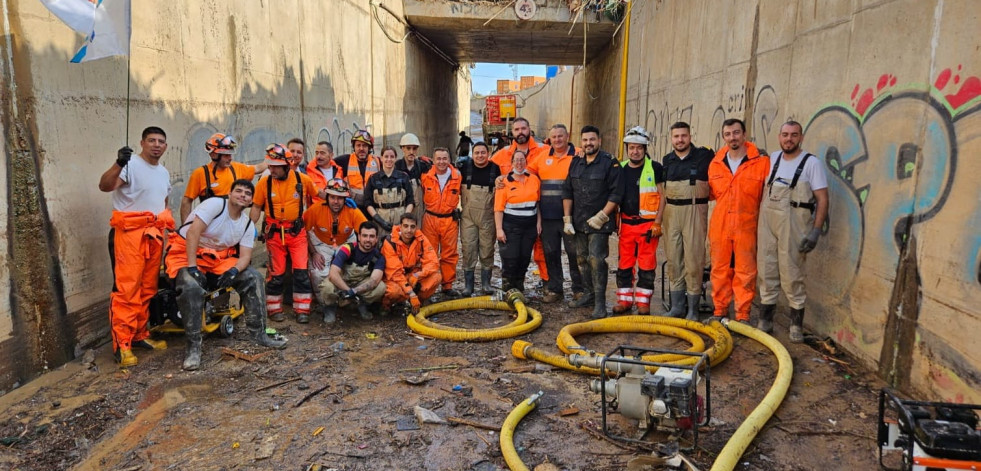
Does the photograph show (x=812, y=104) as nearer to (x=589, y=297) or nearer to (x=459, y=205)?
(x=589, y=297)

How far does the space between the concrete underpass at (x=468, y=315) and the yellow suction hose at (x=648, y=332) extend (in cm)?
14

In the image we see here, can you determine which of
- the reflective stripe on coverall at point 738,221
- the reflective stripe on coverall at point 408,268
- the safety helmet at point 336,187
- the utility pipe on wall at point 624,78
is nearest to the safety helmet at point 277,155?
the safety helmet at point 336,187

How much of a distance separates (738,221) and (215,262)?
4493 mm

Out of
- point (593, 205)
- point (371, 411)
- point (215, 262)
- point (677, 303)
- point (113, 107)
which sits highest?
point (113, 107)

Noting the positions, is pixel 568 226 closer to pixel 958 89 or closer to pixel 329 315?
pixel 329 315

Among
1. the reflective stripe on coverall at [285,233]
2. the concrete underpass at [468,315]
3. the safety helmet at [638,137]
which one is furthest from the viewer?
the reflective stripe on coverall at [285,233]

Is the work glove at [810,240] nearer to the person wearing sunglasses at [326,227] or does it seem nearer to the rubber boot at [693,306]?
the rubber boot at [693,306]

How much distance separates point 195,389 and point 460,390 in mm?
1922

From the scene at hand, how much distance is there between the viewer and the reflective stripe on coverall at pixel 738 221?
529 centimetres

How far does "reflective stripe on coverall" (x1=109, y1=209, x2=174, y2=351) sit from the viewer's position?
4.75 metres

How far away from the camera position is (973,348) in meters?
3.53

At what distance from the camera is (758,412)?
3703mm

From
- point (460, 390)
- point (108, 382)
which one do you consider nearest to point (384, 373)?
point (460, 390)

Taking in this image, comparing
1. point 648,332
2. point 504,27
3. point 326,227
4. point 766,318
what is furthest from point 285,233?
point 504,27
